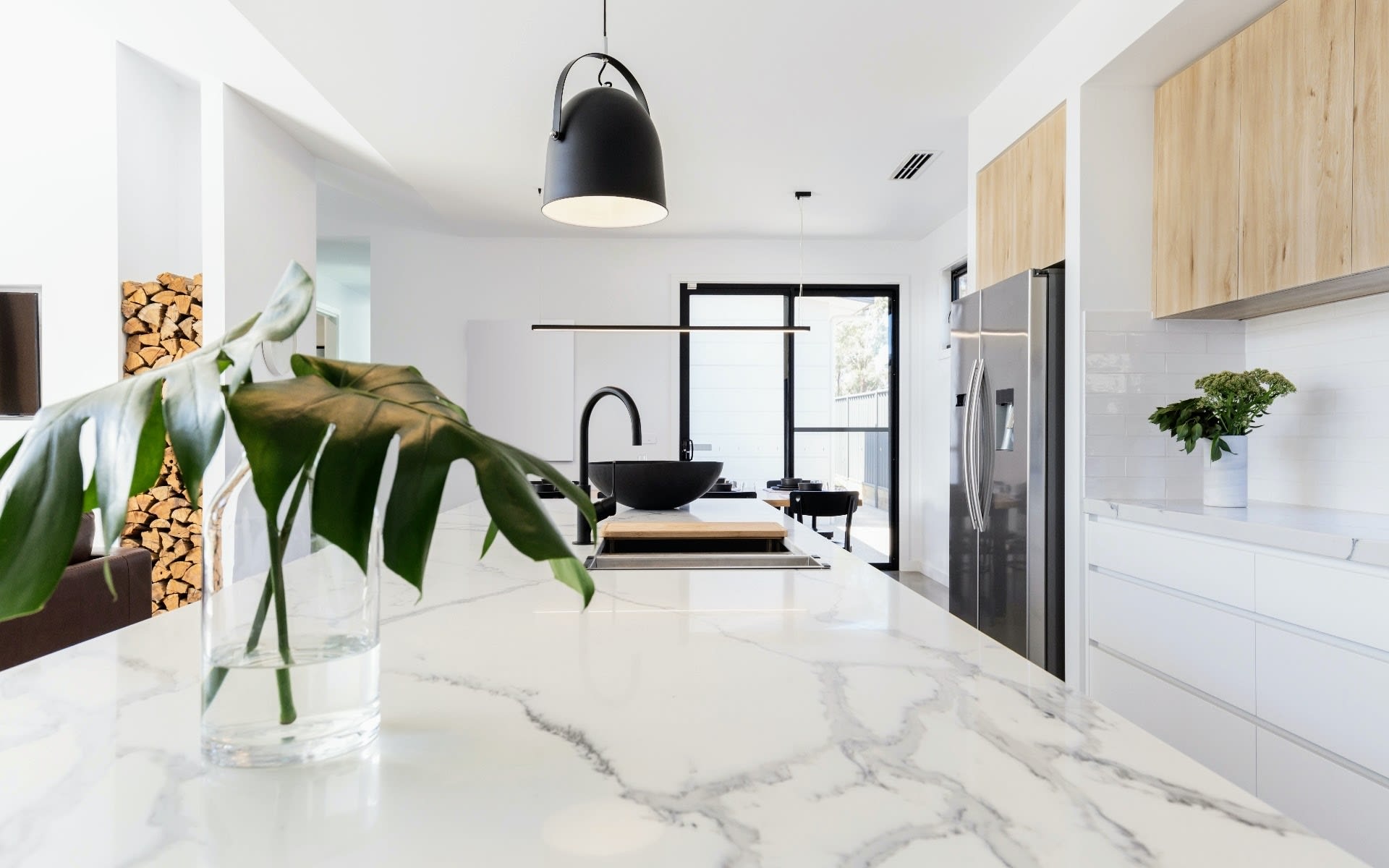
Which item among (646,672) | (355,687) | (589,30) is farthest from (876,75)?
(355,687)

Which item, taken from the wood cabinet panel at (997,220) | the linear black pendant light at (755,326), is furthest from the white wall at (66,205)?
the wood cabinet panel at (997,220)

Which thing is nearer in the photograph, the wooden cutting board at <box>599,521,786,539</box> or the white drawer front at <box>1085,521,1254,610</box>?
the wooden cutting board at <box>599,521,786,539</box>

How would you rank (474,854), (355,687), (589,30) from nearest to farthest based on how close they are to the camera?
(474,854) → (355,687) → (589,30)

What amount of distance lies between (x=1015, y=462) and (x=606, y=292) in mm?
3987

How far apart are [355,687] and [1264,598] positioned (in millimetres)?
2063

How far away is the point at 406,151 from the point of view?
4.33 metres

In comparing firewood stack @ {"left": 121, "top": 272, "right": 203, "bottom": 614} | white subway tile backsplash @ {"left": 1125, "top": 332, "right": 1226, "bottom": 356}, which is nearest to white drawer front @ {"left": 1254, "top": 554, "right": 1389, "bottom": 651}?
white subway tile backsplash @ {"left": 1125, "top": 332, "right": 1226, "bottom": 356}

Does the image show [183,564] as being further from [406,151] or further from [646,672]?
[646,672]

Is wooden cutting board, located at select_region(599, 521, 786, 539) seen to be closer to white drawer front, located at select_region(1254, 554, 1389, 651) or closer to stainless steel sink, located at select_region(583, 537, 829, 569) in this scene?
stainless steel sink, located at select_region(583, 537, 829, 569)

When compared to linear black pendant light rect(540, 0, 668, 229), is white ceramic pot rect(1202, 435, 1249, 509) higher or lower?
lower

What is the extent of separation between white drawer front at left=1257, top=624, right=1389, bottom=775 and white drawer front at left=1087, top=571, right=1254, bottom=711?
63mm

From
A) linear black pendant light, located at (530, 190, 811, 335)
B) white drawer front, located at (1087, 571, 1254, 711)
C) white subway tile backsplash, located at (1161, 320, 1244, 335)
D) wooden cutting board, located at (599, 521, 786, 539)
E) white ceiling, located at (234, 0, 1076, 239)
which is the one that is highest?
white ceiling, located at (234, 0, 1076, 239)

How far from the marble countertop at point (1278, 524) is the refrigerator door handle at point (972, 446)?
696 millimetres

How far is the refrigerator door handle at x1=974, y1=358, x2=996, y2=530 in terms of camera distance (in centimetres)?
327
